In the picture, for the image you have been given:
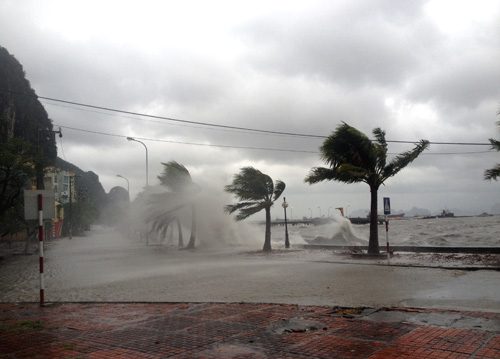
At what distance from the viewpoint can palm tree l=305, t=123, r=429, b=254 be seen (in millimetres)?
21094

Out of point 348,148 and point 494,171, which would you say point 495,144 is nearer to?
point 494,171

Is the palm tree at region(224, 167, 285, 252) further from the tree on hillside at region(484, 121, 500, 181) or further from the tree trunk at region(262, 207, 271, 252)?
the tree on hillside at region(484, 121, 500, 181)

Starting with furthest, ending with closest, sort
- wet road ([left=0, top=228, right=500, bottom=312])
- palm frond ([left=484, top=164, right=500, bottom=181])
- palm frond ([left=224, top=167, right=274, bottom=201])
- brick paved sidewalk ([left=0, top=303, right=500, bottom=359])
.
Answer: palm frond ([left=224, top=167, right=274, bottom=201])
palm frond ([left=484, top=164, right=500, bottom=181])
wet road ([left=0, top=228, right=500, bottom=312])
brick paved sidewalk ([left=0, top=303, right=500, bottom=359])

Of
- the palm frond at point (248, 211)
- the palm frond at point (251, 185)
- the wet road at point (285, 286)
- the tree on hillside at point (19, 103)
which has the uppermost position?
the tree on hillside at point (19, 103)

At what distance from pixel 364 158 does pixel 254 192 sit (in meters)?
8.17

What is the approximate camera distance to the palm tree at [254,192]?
1080 inches

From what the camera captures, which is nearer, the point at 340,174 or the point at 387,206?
the point at 387,206

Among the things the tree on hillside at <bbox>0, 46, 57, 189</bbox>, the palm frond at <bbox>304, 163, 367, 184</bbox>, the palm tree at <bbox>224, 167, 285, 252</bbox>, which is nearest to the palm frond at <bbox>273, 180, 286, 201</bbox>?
the palm tree at <bbox>224, 167, 285, 252</bbox>

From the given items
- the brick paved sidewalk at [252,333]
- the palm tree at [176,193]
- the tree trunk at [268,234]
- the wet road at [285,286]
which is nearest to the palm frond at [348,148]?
the wet road at [285,286]

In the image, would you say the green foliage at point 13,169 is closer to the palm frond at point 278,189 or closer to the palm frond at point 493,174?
the palm frond at point 278,189

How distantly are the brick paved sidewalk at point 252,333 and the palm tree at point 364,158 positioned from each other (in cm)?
1320

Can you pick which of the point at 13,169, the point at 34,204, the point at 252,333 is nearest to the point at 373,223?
the point at 34,204

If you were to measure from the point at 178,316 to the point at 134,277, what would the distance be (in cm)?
792

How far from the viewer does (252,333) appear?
7.06 m
